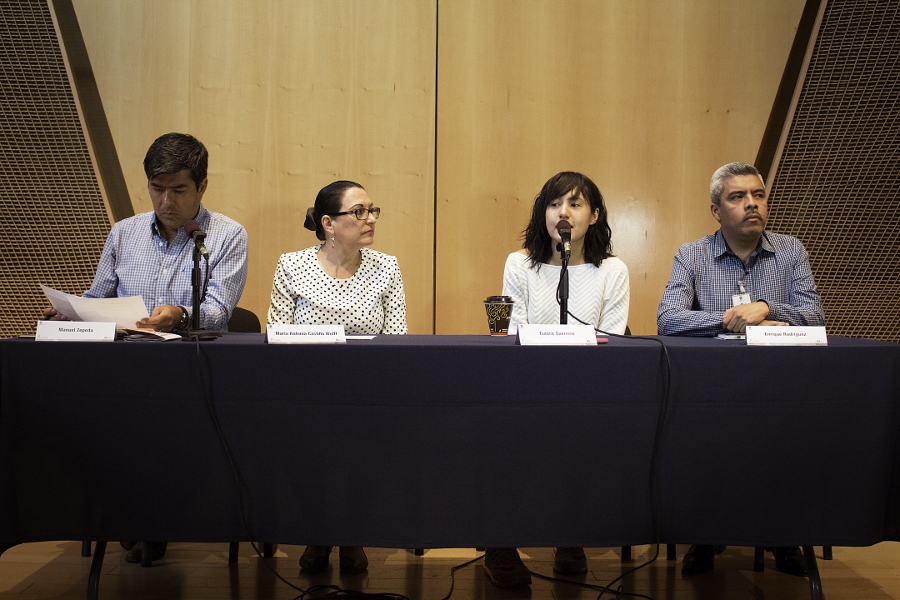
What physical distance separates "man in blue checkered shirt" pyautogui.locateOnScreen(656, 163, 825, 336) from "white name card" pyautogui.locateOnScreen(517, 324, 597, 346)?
773 mm

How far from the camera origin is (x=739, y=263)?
7.94ft

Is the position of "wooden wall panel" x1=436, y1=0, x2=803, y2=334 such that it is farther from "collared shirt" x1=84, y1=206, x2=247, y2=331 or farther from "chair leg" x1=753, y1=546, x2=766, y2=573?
"chair leg" x1=753, y1=546, x2=766, y2=573

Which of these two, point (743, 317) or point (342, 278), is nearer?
point (743, 317)

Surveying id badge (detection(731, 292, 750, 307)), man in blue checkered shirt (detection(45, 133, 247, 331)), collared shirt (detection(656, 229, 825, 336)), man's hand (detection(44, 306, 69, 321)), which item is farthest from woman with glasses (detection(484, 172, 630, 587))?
man's hand (detection(44, 306, 69, 321))

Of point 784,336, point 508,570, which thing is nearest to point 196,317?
point 508,570

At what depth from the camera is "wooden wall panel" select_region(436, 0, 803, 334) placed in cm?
336

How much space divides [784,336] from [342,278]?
145cm

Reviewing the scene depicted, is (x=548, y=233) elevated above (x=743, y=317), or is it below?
above

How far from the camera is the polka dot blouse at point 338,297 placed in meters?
2.42

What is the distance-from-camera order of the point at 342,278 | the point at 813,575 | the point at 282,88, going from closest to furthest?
the point at 813,575
the point at 342,278
the point at 282,88

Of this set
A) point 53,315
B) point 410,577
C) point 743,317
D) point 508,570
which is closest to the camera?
point 53,315

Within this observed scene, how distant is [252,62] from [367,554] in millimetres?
2289

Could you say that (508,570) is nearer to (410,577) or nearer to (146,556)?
(410,577)

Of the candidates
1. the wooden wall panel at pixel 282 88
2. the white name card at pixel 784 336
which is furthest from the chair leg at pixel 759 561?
the wooden wall panel at pixel 282 88
